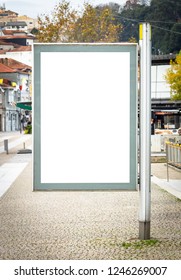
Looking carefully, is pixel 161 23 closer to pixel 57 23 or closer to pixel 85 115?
pixel 57 23

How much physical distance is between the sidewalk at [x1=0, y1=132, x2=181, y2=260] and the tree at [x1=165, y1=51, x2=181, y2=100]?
56.1m

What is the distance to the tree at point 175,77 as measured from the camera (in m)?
72.8

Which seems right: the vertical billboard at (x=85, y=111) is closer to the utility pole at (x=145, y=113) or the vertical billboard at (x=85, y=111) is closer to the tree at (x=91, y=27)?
the utility pole at (x=145, y=113)

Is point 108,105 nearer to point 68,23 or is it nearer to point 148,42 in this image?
point 148,42

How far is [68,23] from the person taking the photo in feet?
217

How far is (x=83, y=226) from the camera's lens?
11.2m

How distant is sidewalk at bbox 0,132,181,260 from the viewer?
899 cm

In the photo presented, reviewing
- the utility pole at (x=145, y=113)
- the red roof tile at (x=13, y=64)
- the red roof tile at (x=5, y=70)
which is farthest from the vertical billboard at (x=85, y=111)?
the red roof tile at (x=13, y=64)

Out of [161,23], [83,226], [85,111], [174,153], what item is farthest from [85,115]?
[161,23]

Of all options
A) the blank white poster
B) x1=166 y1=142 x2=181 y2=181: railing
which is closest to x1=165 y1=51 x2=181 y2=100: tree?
x1=166 y1=142 x2=181 y2=181: railing

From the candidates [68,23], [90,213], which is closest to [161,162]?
[90,213]

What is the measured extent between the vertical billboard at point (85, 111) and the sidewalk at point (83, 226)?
37.5 inches

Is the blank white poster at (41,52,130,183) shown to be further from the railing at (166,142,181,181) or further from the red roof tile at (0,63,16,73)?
the red roof tile at (0,63,16,73)

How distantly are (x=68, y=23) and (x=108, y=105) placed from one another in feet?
191
